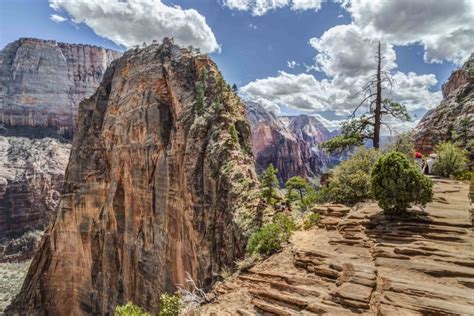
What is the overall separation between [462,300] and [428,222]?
16.3 feet

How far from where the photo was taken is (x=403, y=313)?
7.10 metres

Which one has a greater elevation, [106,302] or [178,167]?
[178,167]

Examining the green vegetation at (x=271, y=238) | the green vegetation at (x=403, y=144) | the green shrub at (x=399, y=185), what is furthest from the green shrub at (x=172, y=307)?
the green vegetation at (x=403, y=144)

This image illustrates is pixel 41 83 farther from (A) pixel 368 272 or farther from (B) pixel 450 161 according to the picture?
(A) pixel 368 272

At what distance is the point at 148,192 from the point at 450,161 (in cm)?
2899

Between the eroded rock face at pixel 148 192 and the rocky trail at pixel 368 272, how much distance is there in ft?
23.3

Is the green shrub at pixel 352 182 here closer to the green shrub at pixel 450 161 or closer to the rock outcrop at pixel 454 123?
the green shrub at pixel 450 161

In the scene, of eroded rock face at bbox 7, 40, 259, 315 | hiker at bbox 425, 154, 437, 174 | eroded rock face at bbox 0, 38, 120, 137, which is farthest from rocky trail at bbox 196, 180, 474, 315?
eroded rock face at bbox 0, 38, 120, 137

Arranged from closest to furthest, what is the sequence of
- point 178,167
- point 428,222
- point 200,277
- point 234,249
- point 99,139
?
point 428,222 < point 234,249 < point 200,277 < point 178,167 < point 99,139

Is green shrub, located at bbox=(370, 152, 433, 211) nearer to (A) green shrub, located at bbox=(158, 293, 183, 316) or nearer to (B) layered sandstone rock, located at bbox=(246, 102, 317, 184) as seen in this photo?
(A) green shrub, located at bbox=(158, 293, 183, 316)

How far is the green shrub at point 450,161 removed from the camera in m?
20.6

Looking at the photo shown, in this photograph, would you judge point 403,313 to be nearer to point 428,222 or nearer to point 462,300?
point 462,300

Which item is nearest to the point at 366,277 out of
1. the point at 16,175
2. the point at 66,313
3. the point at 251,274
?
the point at 251,274

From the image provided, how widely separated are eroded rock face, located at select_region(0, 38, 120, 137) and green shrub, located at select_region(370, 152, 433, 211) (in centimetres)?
15803
